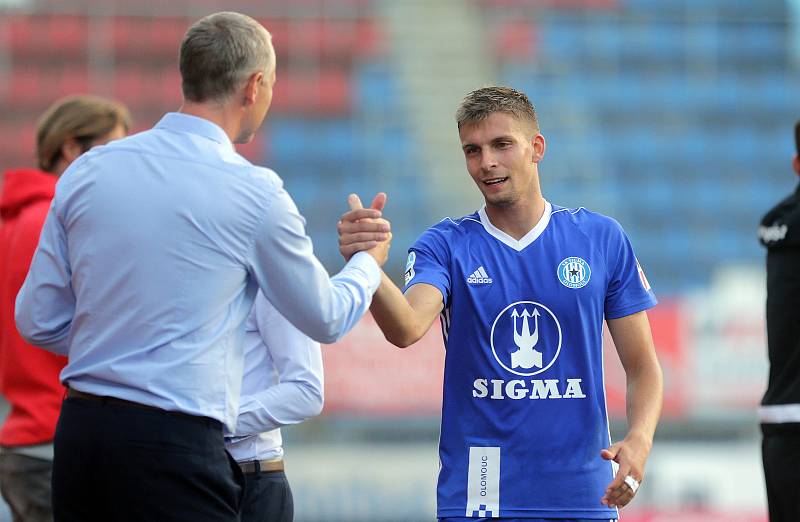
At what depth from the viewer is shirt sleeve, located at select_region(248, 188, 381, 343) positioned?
6.89 ft

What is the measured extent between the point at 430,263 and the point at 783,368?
1.15 meters

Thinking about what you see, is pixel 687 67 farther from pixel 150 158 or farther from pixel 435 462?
pixel 150 158

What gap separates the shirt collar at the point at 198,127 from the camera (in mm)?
2180

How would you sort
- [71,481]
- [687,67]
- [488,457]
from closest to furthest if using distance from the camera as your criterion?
[71,481] → [488,457] → [687,67]

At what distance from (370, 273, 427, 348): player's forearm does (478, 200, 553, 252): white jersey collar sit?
327 mm

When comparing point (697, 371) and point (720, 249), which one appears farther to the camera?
point (720, 249)

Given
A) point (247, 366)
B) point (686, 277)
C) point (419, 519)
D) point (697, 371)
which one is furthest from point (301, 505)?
point (247, 366)

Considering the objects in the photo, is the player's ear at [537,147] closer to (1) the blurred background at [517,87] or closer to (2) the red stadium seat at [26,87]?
(1) the blurred background at [517,87]

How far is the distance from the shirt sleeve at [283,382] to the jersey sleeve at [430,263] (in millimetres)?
270

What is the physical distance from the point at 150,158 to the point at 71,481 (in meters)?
0.58

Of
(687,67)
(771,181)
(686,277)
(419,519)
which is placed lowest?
(419,519)

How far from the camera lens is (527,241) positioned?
2.77 m

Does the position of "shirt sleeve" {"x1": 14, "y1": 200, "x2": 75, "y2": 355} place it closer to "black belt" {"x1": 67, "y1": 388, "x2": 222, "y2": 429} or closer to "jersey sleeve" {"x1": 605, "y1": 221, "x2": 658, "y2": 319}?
"black belt" {"x1": 67, "y1": 388, "x2": 222, "y2": 429}

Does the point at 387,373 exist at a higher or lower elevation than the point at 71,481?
higher
